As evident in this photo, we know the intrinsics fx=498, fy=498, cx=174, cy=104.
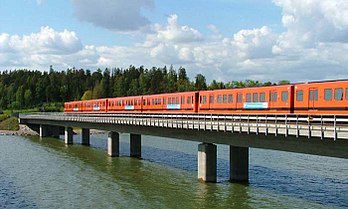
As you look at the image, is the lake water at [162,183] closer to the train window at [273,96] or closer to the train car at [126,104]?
the train window at [273,96]

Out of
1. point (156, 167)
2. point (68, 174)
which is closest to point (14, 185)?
point (68, 174)

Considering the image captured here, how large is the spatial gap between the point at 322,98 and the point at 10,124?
363 ft

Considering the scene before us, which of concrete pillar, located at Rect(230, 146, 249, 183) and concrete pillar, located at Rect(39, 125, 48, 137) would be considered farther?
concrete pillar, located at Rect(39, 125, 48, 137)

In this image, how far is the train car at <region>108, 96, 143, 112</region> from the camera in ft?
236

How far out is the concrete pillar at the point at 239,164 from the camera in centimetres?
4434

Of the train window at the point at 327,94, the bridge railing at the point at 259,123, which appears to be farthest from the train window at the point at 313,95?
the bridge railing at the point at 259,123

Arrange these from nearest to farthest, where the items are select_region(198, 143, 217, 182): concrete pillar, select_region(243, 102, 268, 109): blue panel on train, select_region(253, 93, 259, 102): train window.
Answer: select_region(243, 102, 268, 109): blue panel on train, select_region(253, 93, 259, 102): train window, select_region(198, 143, 217, 182): concrete pillar

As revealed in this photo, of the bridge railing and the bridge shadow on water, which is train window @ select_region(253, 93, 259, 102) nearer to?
the bridge railing

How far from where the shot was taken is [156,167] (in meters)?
54.7

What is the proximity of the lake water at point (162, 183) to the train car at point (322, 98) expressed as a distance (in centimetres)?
655

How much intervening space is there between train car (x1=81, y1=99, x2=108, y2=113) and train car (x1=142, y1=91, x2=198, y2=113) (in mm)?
19463

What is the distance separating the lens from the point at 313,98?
36.8m

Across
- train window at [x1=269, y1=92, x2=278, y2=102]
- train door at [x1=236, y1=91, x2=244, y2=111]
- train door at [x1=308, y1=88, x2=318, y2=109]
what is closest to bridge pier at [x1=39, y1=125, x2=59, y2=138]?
train door at [x1=236, y1=91, x2=244, y2=111]

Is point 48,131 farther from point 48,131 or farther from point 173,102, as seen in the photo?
point 173,102
